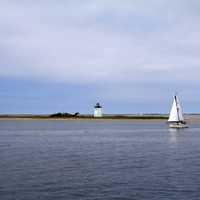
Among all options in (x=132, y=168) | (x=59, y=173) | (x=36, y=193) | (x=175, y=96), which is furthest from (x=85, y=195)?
(x=175, y=96)

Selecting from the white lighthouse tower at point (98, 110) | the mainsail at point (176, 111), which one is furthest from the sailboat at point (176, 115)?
the white lighthouse tower at point (98, 110)

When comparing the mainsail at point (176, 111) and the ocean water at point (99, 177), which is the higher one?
the mainsail at point (176, 111)

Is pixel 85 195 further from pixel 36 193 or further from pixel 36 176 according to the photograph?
pixel 36 176

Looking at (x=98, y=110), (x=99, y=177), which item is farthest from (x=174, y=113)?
(x=99, y=177)

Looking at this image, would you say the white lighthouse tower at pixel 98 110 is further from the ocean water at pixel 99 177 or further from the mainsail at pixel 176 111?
the ocean water at pixel 99 177

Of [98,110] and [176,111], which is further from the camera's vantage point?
[98,110]

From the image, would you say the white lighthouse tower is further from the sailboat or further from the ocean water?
the ocean water

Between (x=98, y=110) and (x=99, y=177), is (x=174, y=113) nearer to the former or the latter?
(x=98, y=110)

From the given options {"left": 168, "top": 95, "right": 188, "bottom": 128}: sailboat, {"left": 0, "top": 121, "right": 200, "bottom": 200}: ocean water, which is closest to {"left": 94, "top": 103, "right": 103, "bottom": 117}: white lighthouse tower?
{"left": 168, "top": 95, "right": 188, "bottom": 128}: sailboat

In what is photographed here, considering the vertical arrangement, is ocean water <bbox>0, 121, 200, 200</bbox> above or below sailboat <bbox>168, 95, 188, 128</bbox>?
below

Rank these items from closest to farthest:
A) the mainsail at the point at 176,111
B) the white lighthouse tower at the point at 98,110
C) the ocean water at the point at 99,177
→ 1. the ocean water at the point at 99,177
2. the mainsail at the point at 176,111
3. the white lighthouse tower at the point at 98,110

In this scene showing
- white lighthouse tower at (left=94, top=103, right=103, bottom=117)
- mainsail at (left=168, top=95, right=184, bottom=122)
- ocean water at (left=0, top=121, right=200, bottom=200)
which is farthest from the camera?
white lighthouse tower at (left=94, top=103, right=103, bottom=117)

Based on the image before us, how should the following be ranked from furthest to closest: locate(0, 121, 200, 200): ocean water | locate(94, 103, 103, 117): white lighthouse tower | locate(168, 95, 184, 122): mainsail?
1. locate(94, 103, 103, 117): white lighthouse tower
2. locate(168, 95, 184, 122): mainsail
3. locate(0, 121, 200, 200): ocean water

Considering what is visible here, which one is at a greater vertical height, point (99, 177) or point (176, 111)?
point (176, 111)
